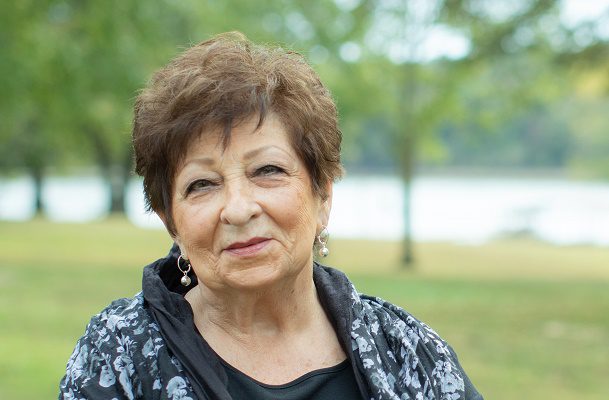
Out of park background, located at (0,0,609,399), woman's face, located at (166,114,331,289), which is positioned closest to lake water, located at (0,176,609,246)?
park background, located at (0,0,609,399)

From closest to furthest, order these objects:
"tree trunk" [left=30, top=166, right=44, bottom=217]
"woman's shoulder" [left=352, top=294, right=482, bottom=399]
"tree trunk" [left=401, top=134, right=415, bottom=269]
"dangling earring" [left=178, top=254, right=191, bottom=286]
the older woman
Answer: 1. the older woman
2. "woman's shoulder" [left=352, top=294, right=482, bottom=399]
3. "dangling earring" [left=178, top=254, right=191, bottom=286]
4. "tree trunk" [left=401, top=134, right=415, bottom=269]
5. "tree trunk" [left=30, top=166, right=44, bottom=217]

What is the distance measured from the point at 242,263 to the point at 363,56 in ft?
68.8

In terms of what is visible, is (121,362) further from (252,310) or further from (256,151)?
(256,151)

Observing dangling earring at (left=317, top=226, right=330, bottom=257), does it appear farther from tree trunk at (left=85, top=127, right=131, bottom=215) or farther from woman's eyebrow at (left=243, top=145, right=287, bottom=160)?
tree trunk at (left=85, top=127, right=131, bottom=215)

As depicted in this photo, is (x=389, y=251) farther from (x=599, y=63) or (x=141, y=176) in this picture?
(x=141, y=176)

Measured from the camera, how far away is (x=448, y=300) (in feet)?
52.0

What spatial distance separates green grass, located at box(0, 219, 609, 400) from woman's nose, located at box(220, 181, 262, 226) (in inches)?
251

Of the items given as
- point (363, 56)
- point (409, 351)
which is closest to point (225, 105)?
point (409, 351)

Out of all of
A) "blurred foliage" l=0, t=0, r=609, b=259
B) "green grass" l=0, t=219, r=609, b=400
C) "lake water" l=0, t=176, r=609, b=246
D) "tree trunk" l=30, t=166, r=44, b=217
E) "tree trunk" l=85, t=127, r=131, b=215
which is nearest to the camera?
"green grass" l=0, t=219, r=609, b=400

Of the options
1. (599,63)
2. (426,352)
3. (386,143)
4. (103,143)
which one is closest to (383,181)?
(103,143)

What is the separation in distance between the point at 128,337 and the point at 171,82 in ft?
2.08

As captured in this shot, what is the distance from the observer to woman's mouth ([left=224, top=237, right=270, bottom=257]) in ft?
7.72

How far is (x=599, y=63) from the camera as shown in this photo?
1402cm

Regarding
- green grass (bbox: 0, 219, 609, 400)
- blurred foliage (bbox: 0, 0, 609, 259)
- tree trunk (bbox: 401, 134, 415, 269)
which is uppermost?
blurred foliage (bbox: 0, 0, 609, 259)
